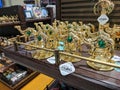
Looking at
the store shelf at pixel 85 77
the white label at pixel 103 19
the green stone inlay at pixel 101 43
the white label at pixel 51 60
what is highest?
the white label at pixel 103 19

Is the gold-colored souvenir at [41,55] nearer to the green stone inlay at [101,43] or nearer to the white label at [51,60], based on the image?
the white label at [51,60]

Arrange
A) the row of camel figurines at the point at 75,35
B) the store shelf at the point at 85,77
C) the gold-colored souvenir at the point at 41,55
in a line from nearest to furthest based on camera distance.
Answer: the store shelf at the point at 85,77, the row of camel figurines at the point at 75,35, the gold-colored souvenir at the point at 41,55

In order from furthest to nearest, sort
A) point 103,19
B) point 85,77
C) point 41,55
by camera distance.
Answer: point 41,55, point 103,19, point 85,77

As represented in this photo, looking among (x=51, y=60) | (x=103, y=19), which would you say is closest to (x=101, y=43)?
(x=103, y=19)

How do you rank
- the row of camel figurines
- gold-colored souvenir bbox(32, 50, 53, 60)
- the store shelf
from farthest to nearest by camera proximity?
gold-colored souvenir bbox(32, 50, 53, 60) → the row of camel figurines → the store shelf

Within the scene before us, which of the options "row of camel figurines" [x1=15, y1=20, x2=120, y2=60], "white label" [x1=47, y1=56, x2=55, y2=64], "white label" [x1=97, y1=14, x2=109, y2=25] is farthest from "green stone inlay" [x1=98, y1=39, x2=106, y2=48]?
"white label" [x1=47, y1=56, x2=55, y2=64]

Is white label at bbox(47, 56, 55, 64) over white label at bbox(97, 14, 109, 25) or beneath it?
beneath

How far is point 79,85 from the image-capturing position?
549 mm

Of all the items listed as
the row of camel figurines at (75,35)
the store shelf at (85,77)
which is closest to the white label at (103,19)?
the row of camel figurines at (75,35)

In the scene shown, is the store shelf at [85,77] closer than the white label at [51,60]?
Yes

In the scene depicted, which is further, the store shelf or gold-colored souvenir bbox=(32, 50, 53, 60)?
gold-colored souvenir bbox=(32, 50, 53, 60)

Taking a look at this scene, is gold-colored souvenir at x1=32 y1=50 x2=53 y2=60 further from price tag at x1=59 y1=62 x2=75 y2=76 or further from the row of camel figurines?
price tag at x1=59 y1=62 x2=75 y2=76

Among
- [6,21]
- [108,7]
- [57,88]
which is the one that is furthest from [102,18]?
[6,21]

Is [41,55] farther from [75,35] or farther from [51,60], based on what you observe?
[75,35]
